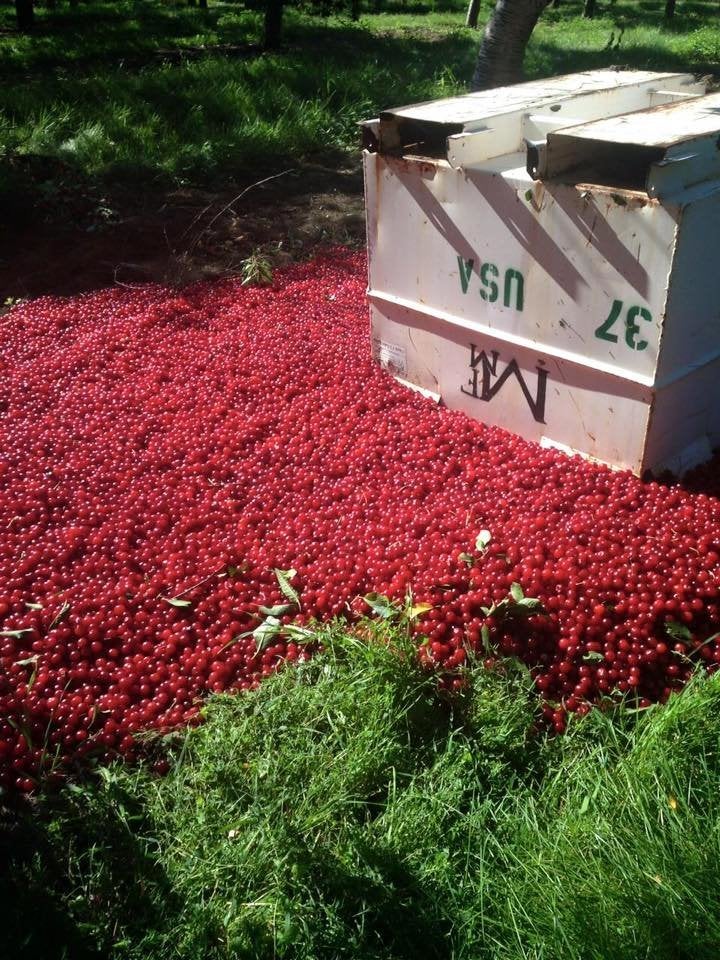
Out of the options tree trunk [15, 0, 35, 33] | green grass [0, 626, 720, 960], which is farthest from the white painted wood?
tree trunk [15, 0, 35, 33]

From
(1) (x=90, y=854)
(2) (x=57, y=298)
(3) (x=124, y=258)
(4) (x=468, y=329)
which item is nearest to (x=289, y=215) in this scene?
(3) (x=124, y=258)

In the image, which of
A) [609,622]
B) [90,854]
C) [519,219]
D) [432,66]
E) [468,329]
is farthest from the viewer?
[432,66]

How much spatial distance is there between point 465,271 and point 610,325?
858 millimetres

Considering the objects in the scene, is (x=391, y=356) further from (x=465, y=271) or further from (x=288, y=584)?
(x=288, y=584)

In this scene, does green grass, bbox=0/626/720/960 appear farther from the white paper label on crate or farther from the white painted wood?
the white paper label on crate

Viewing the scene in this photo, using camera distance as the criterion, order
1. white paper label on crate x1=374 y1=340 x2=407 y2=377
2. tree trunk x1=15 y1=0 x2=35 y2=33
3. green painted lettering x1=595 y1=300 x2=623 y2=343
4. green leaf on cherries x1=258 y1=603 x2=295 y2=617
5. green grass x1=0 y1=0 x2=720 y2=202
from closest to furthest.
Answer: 1. green leaf on cherries x1=258 y1=603 x2=295 y2=617
2. green painted lettering x1=595 y1=300 x2=623 y2=343
3. white paper label on crate x1=374 y1=340 x2=407 y2=377
4. green grass x1=0 y1=0 x2=720 y2=202
5. tree trunk x1=15 y1=0 x2=35 y2=33

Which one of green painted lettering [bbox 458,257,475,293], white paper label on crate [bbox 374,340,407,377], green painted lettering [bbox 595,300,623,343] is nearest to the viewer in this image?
green painted lettering [bbox 595,300,623,343]

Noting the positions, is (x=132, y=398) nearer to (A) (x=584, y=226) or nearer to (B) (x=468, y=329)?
(B) (x=468, y=329)

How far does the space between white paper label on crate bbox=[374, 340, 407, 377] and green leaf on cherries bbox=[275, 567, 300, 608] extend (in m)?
1.76

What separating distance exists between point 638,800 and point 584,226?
7.70ft

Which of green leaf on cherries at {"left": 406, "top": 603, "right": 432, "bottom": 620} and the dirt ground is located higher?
the dirt ground

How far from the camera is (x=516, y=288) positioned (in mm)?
4039

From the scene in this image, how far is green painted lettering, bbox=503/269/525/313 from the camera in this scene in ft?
13.1

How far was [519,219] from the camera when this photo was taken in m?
3.89
